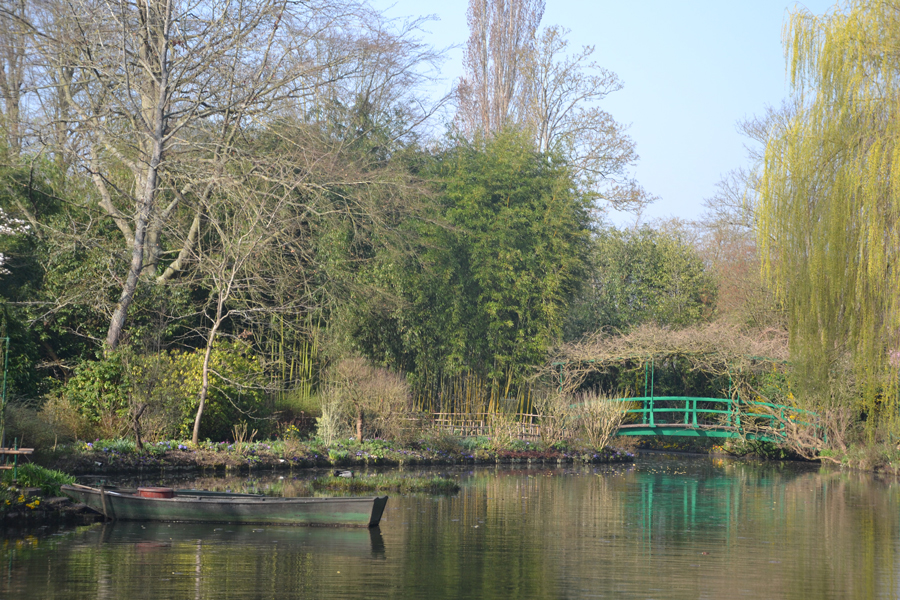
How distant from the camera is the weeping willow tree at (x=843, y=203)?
11414 millimetres

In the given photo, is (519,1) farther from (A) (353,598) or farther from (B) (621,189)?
(A) (353,598)

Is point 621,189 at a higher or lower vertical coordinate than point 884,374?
higher

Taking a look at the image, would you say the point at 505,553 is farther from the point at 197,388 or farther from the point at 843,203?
the point at 197,388

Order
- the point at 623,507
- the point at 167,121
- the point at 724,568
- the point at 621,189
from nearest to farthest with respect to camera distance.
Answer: the point at 724,568
the point at 623,507
the point at 167,121
the point at 621,189

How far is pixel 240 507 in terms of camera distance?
10547 mm

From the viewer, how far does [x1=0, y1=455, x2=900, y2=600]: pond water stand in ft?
25.8

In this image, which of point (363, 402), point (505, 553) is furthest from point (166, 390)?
point (505, 553)

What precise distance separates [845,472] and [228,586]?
17.3 meters

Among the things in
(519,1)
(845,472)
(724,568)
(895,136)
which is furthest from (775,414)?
(519,1)

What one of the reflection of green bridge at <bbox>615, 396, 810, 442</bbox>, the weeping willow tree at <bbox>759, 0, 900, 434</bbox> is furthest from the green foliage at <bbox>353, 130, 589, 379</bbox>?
the weeping willow tree at <bbox>759, 0, 900, 434</bbox>

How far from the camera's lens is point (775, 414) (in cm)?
2302

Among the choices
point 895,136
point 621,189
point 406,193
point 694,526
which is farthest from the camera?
point 621,189

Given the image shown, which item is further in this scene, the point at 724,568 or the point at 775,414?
the point at 775,414

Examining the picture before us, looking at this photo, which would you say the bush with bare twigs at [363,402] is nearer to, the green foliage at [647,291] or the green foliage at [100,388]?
the green foliage at [100,388]
